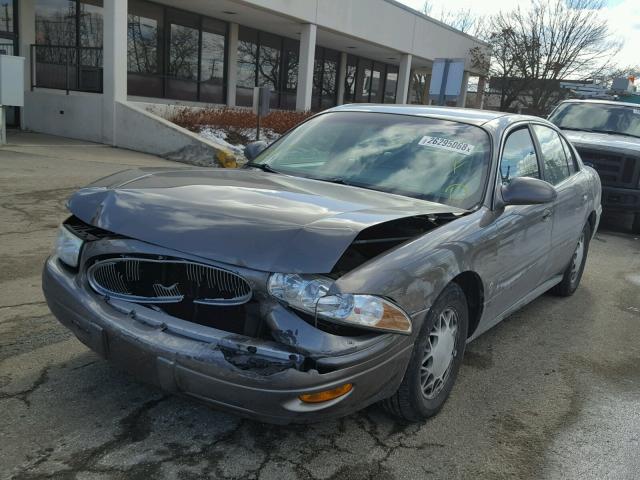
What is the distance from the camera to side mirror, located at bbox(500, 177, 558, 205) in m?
3.51

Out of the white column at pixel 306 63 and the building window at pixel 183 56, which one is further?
the white column at pixel 306 63

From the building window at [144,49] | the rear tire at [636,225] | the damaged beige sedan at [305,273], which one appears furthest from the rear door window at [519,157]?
the building window at [144,49]

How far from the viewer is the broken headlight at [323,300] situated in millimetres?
2346

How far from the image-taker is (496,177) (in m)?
3.64

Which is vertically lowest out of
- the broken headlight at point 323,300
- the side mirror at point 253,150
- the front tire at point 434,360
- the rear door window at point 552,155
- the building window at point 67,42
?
the front tire at point 434,360

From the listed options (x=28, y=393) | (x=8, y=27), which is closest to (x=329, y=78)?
(x=8, y=27)

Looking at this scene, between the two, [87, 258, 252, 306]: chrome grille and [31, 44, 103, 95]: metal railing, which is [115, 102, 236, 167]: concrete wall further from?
[87, 258, 252, 306]: chrome grille

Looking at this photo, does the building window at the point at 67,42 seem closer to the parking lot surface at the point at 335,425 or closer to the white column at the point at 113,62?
the white column at the point at 113,62

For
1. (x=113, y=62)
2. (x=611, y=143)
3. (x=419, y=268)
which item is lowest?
(x=419, y=268)

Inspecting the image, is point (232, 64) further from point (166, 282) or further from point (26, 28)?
point (166, 282)

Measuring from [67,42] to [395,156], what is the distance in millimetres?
14478

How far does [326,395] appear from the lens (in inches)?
92.9

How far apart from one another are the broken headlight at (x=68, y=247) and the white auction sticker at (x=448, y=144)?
7.14ft

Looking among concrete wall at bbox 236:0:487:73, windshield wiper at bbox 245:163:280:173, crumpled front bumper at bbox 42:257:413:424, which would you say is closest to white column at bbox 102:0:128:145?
concrete wall at bbox 236:0:487:73
